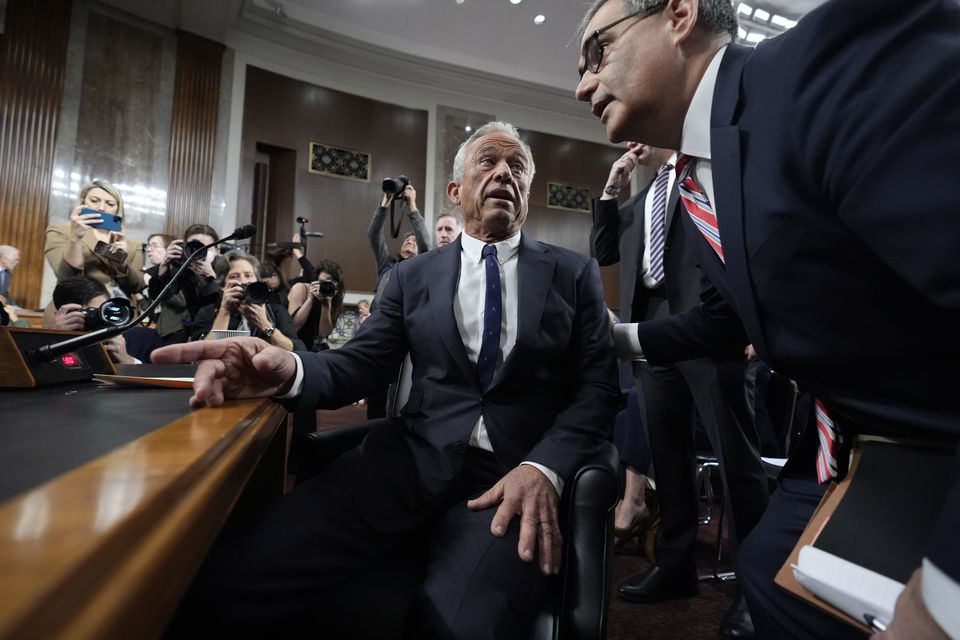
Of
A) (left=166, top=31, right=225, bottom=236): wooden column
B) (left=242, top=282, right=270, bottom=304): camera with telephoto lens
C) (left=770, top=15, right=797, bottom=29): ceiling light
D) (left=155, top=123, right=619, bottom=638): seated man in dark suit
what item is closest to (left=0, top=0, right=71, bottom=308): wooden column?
(left=166, top=31, right=225, bottom=236): wooden column

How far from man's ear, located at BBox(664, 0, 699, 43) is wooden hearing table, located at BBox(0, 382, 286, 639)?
0.89m

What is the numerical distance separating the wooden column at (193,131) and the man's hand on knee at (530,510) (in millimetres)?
6821

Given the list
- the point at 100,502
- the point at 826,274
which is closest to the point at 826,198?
the point at 826,274

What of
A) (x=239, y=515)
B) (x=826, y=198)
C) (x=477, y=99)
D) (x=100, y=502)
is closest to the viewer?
(x=100, y=502)

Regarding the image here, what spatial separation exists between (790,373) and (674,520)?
1.16 meters

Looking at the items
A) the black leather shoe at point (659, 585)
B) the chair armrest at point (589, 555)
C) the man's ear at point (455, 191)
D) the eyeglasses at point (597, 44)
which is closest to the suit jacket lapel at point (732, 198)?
the eyeglasses at point (597, 44)

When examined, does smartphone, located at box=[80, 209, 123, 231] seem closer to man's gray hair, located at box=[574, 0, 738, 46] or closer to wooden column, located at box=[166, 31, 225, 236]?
man's gray hair, located at box=[574, 0, 738, 46]

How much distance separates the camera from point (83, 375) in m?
1.08

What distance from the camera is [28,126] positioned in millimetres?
5820

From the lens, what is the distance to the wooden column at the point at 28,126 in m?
5.74

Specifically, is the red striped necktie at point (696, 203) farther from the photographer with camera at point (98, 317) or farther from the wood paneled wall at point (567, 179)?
the wood paneled wall at point (567, 179)

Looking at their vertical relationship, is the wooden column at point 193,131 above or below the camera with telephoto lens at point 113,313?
above

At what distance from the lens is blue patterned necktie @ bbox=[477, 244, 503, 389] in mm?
1256

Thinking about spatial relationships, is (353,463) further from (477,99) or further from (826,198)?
(477,99)
